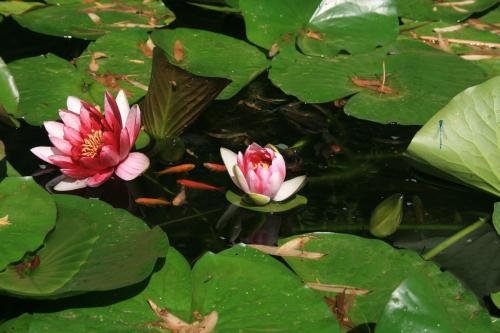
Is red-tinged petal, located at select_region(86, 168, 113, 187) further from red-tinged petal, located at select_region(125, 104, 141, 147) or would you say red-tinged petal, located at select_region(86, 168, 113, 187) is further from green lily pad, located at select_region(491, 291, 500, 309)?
green lily pad, located at select_region(491, 291, 500, 309)

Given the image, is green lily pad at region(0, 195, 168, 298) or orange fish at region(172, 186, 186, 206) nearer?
green lily pad at region(0, 195, 168, 298)

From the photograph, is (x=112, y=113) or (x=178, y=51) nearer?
(x=112, y=113)

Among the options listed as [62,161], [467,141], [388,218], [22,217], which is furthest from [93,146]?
[467,141]

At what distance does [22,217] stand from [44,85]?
81cm

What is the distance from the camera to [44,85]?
2623 millimetres

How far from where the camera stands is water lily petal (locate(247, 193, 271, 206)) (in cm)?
215

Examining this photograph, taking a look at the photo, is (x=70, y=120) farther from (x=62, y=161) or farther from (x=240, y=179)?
(x=240, y=179)

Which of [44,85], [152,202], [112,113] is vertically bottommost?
[152,202]

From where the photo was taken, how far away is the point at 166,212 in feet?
7.20

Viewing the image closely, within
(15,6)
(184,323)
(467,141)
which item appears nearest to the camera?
(184,323)

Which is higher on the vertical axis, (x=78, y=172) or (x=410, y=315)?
(x=410, y=315)

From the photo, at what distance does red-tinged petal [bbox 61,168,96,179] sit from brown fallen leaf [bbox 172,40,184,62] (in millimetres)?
747

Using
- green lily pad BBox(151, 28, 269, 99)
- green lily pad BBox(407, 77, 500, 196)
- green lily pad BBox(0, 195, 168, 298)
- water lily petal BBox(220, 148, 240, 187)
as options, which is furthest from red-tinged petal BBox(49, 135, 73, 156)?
green lily pad BBox(407, 77, 500, 196)

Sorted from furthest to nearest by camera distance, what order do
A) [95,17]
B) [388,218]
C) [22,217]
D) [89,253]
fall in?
[95,17]
[388,218]
[22,217]
[89,253]
